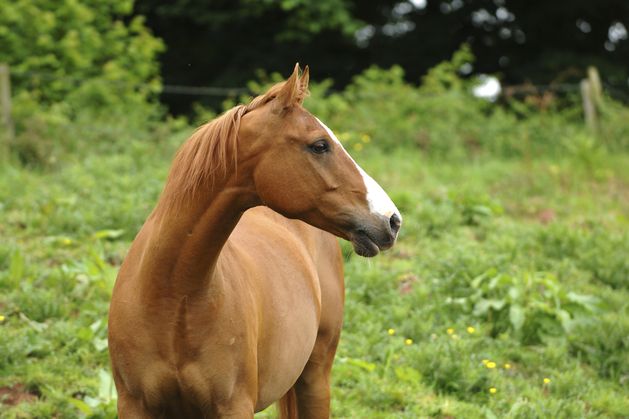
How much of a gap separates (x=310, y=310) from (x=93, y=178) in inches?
207

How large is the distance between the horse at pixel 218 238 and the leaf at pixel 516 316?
346 centimetres

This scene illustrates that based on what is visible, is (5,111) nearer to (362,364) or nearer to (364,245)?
(362,364)

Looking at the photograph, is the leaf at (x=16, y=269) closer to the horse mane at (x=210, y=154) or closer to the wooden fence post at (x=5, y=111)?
the horse mane at (x=210, y=154)

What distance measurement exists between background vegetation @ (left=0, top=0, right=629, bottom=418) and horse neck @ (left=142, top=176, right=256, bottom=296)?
5.84 feet

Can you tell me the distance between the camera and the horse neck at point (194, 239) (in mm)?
2959

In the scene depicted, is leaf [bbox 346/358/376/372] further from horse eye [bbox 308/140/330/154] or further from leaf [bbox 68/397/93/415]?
horse eye [bbox 308/140/330/154]

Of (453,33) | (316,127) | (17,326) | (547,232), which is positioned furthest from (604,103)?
(316,127)

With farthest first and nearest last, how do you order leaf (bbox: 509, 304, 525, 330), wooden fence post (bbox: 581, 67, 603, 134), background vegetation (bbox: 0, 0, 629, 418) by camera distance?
wooden fence post (bbox: 581, 67, 603, 134), leaf (bbox: 509, 304, 525, 330), background vegetation (bbox: 0, 0, 629, 418)

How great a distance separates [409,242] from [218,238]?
5151mm

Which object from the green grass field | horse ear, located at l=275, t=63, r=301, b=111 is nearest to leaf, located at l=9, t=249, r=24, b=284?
the green grass field

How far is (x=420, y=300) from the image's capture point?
255 inches

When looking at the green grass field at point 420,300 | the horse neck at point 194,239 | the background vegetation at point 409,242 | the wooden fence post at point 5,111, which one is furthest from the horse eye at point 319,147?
the wooden fence post at point 5,111

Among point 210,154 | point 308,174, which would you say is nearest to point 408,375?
point 308,174

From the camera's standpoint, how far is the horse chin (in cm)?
285
